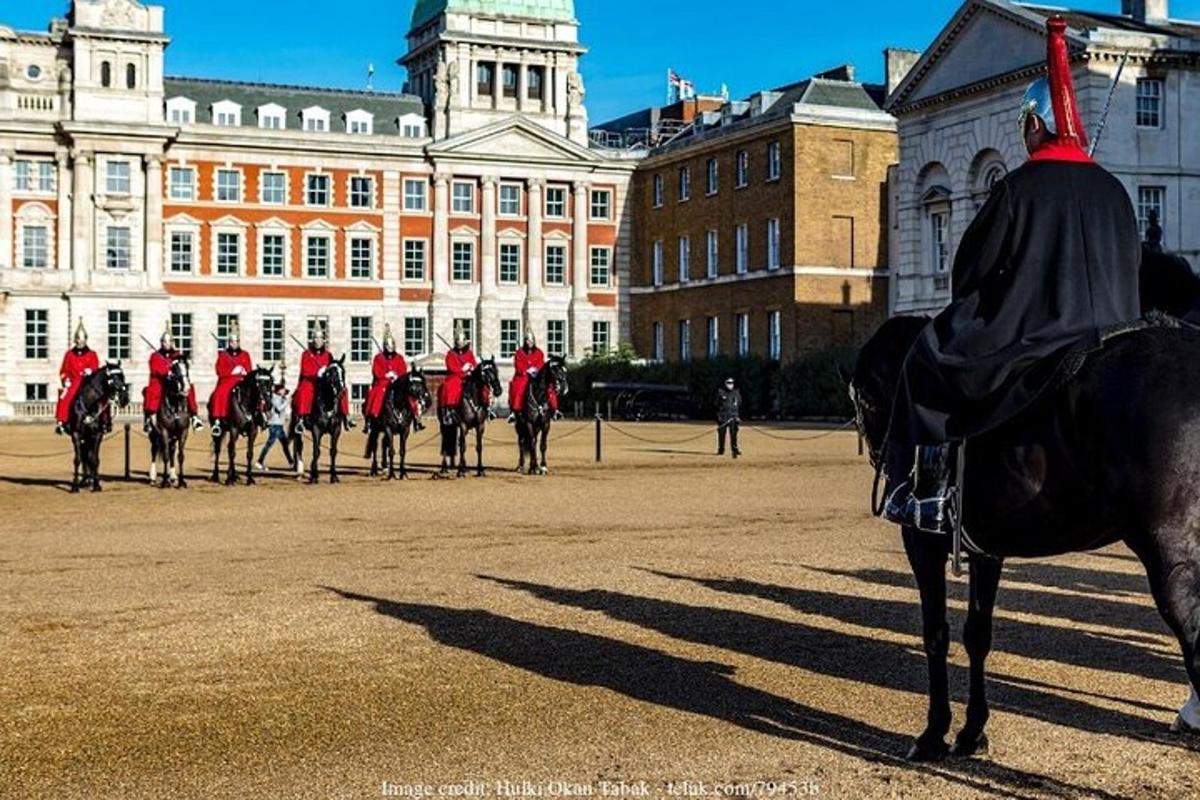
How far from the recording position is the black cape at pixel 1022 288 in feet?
23.0

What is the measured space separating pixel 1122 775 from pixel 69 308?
2793 inches

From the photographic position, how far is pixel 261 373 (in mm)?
27266

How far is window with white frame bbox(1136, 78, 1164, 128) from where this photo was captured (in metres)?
50.0

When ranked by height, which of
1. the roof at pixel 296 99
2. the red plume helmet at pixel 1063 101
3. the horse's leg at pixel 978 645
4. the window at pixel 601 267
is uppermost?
the roof at pixel 296 99

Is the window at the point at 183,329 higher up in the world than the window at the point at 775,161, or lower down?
lower down

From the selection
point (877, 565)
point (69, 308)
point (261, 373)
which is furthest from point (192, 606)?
point (69, 308)

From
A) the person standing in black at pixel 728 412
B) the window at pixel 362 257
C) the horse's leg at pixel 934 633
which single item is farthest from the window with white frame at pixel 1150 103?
the horse's leg at pixel 934 633

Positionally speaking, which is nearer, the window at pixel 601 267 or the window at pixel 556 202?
the window at pixel 556 202

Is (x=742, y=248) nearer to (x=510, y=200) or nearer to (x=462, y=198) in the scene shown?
(x=510, y=200)

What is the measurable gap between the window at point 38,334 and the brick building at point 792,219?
2849cm

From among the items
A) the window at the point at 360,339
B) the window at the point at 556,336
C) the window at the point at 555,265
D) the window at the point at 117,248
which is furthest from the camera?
the window at the point at 555,265

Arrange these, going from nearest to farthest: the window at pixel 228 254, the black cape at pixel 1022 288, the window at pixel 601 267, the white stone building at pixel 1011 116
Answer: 1. the black cape at pixel 1022 288
2. the white stone building at pixel 1011 116
3. the window at pixel 228 254
4. the window at pixel 601 267

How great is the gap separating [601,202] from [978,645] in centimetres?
7548

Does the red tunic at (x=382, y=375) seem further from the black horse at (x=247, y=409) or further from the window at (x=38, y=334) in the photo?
the window at (x=38, y=334)
